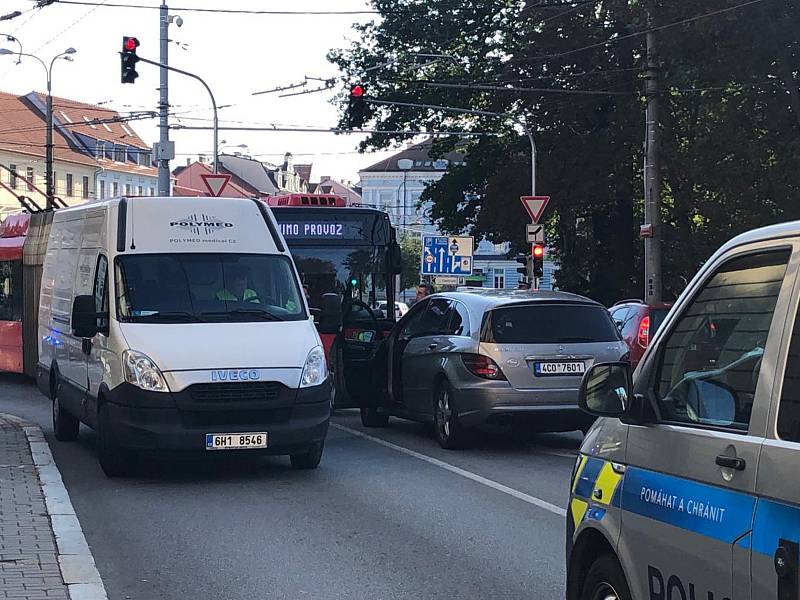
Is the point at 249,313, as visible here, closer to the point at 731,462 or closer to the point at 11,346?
the point at 731,462

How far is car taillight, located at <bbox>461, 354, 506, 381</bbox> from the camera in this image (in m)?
13.0

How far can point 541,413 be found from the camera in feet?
42.5

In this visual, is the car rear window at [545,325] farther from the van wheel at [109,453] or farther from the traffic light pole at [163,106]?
the traffic light pole at [163,106]

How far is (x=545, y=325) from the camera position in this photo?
43.5 feet

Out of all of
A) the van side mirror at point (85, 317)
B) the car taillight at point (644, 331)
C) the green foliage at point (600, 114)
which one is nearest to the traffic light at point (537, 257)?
the green foliage at point (600, 114)

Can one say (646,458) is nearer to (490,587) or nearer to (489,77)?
(490,587)

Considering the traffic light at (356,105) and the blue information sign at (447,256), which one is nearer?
the traffic light at (356,105)

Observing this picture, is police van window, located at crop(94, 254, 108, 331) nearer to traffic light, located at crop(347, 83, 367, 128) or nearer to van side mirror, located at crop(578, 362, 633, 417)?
van side mirror, located at crop(578, 362, 633, 417)

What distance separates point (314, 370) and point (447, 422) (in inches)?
101

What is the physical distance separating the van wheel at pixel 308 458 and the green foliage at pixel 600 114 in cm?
1624

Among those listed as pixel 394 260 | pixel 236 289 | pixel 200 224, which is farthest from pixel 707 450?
pixel 394 260

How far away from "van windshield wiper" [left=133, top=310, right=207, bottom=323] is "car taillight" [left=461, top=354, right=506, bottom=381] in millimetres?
2903

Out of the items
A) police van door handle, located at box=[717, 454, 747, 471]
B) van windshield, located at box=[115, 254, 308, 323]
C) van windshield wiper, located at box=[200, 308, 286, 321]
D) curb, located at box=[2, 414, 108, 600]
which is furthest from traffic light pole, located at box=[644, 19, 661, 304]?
police van door handle, located at box=[717, 454, 747, 471]

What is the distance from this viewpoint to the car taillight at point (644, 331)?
17594mm
